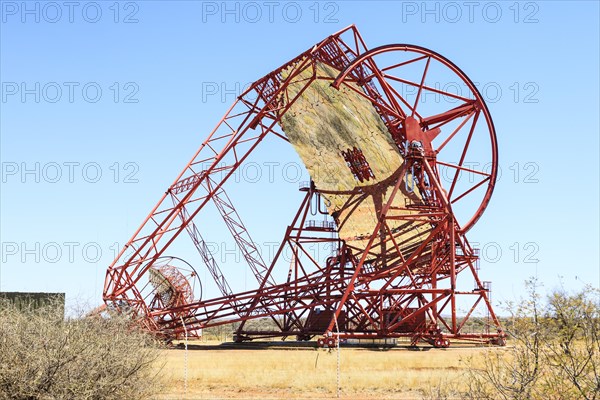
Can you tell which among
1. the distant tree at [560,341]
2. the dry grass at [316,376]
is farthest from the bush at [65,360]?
the distant tree at [560,341]

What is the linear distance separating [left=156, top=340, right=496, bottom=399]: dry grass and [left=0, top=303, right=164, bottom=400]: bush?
291cm

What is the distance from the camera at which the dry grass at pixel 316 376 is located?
24.5 metres

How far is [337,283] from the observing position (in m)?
44.2

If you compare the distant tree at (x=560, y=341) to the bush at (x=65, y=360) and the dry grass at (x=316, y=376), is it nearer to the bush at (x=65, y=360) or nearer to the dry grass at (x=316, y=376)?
the dry grass at (x=316, y=376)

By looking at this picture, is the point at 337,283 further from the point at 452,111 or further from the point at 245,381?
the point at 245,381

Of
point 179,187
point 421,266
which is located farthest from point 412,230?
point 179,187

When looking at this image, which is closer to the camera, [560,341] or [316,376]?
[560,341]

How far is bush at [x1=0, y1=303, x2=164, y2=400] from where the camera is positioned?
18.4m

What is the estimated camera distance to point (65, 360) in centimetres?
1867

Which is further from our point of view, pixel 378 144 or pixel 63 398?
pixel 378 144

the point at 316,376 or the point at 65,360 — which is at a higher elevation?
the point at 65,360

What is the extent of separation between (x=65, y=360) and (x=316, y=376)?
10.9m

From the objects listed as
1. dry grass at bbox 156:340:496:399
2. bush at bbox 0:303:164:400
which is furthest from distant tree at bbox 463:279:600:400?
bush at bbox 0:303:164:400

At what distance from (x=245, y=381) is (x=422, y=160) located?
18695mm
